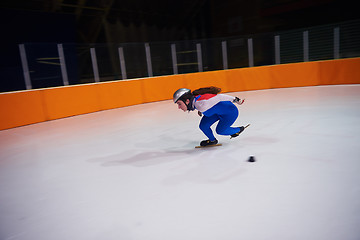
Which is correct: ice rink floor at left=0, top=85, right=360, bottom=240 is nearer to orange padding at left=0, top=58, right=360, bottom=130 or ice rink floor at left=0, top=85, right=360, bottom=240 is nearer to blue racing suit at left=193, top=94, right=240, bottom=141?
blue racing suit at left=193, top=94, right=240, bottom=141

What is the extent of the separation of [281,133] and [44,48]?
307 inches

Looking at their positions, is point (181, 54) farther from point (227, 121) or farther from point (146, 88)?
point (227, 121)

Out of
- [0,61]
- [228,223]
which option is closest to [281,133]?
[228,223]

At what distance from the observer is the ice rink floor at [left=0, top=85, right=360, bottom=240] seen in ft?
7.38

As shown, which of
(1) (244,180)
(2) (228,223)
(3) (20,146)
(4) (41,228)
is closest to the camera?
(2) (228,223)

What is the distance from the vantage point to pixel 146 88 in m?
10.4

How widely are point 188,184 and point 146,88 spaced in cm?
769

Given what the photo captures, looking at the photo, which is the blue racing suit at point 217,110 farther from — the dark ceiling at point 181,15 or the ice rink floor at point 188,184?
the dark ceiling at point 181,15

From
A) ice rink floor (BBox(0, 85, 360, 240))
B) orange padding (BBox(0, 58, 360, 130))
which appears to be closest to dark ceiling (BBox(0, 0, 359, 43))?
orange padding (BBox(0, 58, 360, 130))

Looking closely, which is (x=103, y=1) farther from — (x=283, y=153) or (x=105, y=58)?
(x=283, y=153)

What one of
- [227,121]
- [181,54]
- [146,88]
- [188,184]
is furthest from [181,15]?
[188,184]

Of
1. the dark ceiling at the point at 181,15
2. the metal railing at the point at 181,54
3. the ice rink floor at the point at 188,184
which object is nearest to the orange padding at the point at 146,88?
the metal railing at the point at 181,54

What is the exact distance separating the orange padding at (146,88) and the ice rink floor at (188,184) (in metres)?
2.16

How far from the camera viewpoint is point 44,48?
8.80 m
